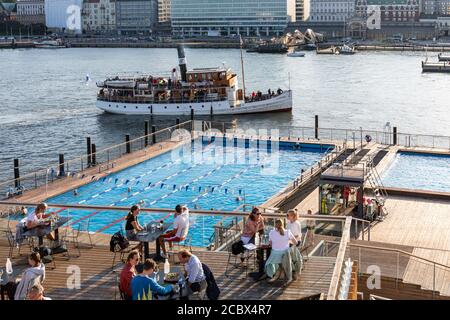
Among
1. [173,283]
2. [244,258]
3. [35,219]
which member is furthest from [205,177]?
[173,283]

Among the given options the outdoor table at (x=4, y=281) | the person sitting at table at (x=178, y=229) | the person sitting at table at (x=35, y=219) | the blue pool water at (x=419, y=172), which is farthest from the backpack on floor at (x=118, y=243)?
the blue pool water at (x=419, y=172)

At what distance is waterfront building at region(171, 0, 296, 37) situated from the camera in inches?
6885

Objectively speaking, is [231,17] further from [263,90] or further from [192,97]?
[192,97]

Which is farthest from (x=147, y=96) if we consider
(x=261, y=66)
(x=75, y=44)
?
(x=75, y=44)

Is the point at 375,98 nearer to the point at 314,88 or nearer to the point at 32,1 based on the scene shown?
the point at 314,88

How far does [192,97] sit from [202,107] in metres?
0.94

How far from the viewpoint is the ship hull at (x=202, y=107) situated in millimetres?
47938

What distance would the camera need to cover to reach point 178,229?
10.8 meters

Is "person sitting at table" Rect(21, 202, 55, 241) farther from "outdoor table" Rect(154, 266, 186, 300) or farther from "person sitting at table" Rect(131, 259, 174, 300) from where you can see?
"person sitting at table" Rect(131, 259, 174, 300)

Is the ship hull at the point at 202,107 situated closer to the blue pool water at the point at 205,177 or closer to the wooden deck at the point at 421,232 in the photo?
the blue pool water at the point at 205,177

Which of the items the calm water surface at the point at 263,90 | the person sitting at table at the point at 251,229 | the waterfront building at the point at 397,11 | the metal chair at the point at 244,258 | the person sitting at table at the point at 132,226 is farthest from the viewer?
the waterfront building at the point at 397,11

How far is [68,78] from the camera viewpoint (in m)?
79.6

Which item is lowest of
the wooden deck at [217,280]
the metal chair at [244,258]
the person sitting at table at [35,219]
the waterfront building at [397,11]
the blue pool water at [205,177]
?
the blue pool water at [205,177]

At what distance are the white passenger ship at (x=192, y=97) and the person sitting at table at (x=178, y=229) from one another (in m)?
36.7
